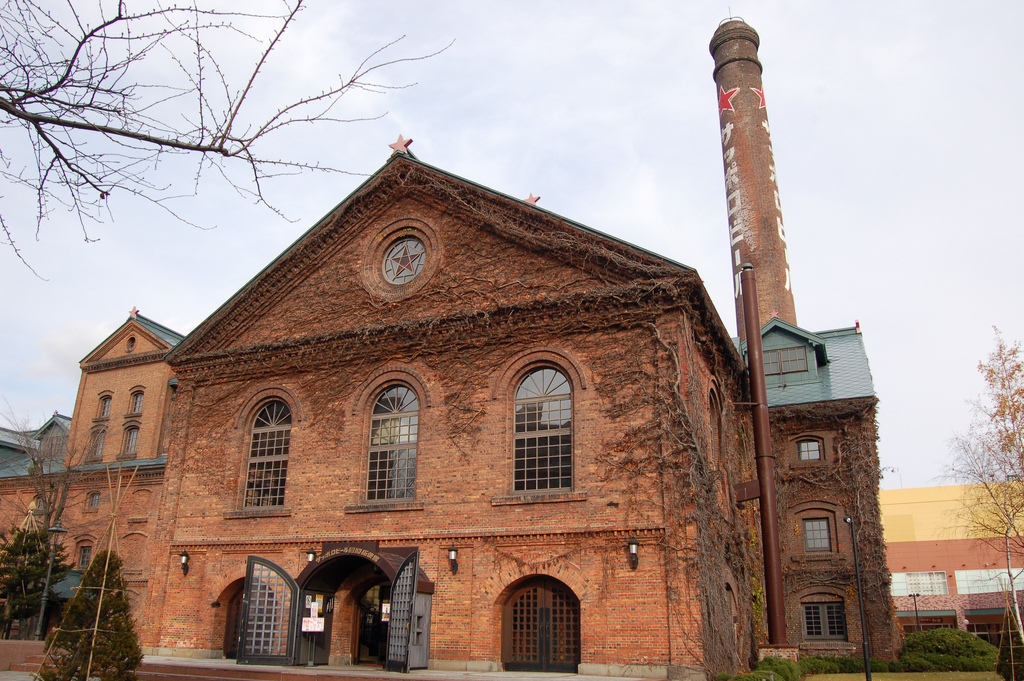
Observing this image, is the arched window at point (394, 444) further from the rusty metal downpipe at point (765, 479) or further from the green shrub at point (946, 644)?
the green shrub at point (946, 644)

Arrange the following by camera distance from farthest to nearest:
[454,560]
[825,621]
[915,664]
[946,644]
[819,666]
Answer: [825,621] < [946,644] < [819,666] < [915,664] < [454,560]

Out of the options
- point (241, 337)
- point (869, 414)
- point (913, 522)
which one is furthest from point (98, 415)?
point (913, 522)

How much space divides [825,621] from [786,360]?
27.9 ft

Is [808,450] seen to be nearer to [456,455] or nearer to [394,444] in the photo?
[456,455]

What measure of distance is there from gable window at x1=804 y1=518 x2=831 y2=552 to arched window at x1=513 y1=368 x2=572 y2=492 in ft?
41.4

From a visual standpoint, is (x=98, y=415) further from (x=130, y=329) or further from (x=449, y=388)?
(x=449, y=388)

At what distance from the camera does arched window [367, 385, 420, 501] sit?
17906 mm

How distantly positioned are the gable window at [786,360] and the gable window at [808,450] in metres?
2.55

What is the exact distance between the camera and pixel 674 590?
47.6 feet

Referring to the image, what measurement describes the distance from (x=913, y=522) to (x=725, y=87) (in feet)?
104

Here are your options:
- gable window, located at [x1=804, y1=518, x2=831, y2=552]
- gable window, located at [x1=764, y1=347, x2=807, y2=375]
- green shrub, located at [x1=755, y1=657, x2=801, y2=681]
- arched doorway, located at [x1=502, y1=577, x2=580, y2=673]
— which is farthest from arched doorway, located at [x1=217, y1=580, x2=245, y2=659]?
gable window, located at [x1=764, y1=347, x2=807, y2=375]

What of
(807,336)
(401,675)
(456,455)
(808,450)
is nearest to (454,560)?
(456,455)

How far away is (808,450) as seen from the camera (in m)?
26.0

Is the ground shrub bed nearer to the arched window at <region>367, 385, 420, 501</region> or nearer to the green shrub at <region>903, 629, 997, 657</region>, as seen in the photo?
the green shrub at <region>903, 629, 997, 657</region>
